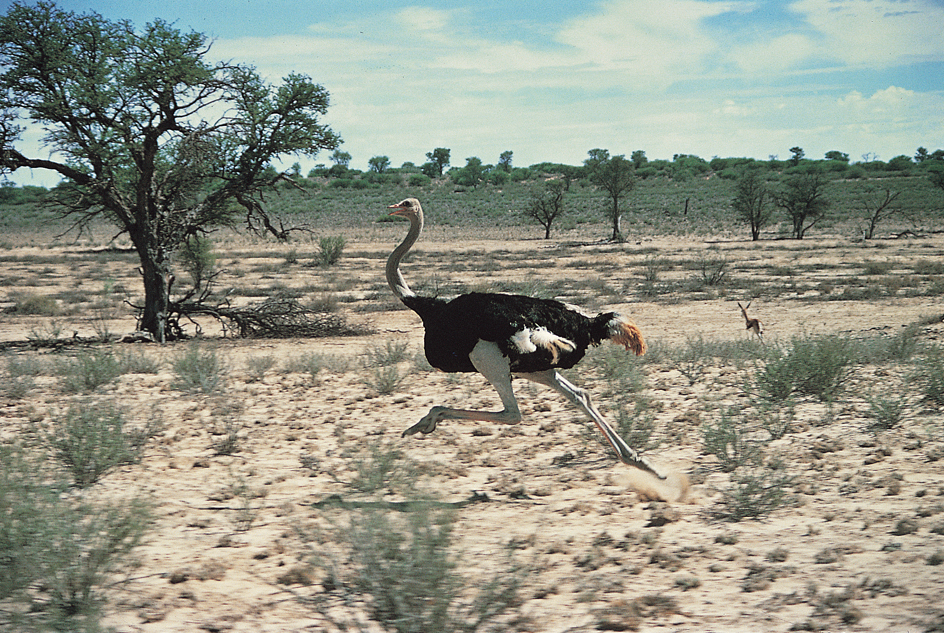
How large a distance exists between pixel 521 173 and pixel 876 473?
8669 centimetres

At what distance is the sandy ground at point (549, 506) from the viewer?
3.80 m

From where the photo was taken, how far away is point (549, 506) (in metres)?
5.40

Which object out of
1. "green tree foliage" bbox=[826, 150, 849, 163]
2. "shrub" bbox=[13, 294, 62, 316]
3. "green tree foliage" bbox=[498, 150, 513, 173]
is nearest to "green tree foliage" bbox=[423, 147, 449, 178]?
"green tree foliage" bbox=[498, 150, 513, 173]

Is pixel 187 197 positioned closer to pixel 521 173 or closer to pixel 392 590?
pixel 392 590

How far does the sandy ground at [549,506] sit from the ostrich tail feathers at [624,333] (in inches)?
40.3

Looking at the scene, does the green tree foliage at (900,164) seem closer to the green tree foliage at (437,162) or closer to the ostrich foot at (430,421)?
the green tree foliage at (437,162)

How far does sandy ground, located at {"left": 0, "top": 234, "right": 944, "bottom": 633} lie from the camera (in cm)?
380

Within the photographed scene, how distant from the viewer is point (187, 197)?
1495 centimetres

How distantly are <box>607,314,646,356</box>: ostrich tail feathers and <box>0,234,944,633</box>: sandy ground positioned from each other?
102 cm

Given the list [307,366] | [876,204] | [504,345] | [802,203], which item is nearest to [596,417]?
[504,345]

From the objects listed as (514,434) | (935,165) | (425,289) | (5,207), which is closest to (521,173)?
(935,165)

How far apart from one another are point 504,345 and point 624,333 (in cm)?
110

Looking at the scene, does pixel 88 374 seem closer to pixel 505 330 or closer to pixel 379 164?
pixel 505 330

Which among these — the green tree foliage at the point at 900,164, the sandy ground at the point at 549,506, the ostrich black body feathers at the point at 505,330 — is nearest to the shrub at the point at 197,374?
the sandy ground at the point at 549,506
